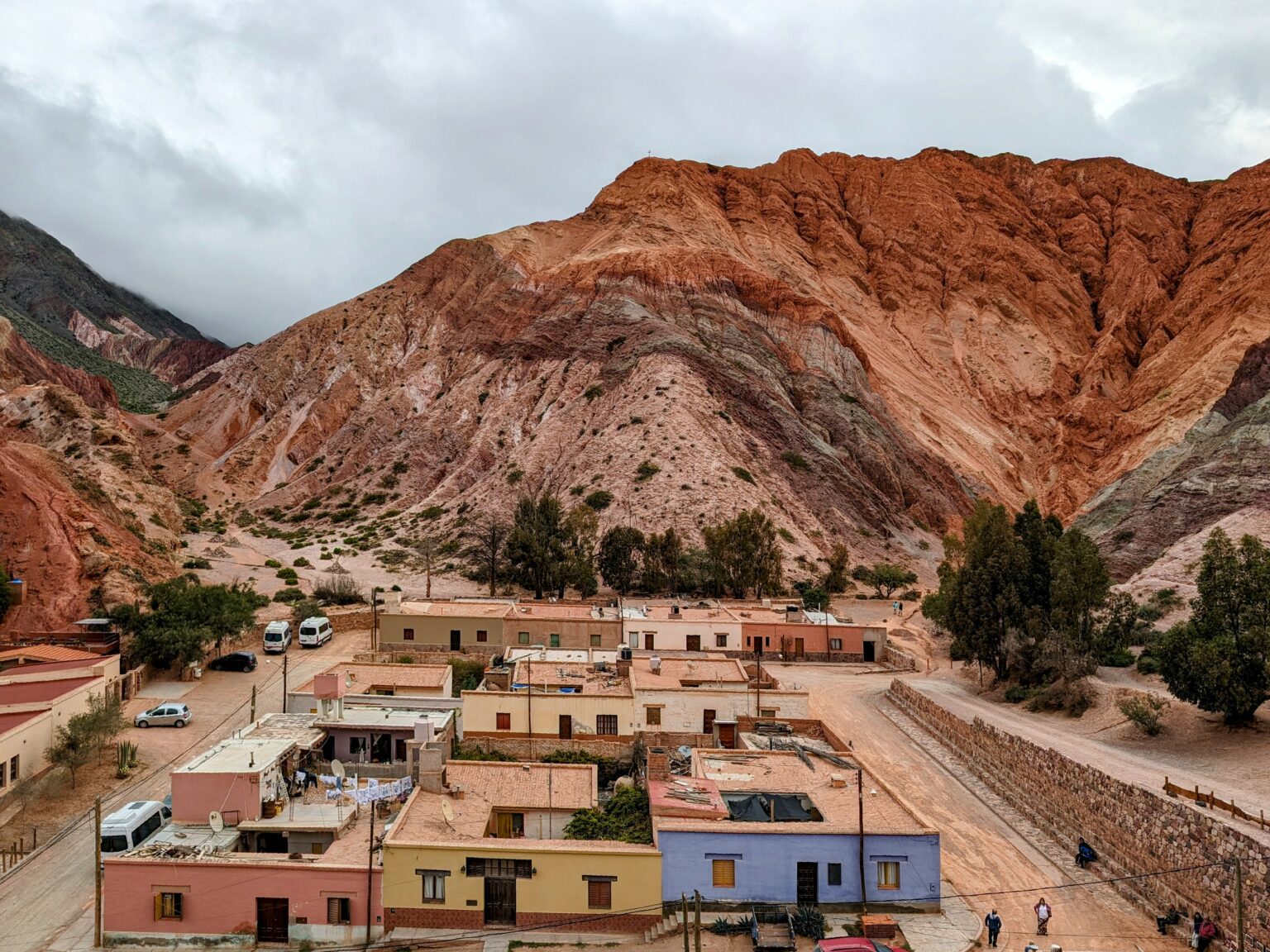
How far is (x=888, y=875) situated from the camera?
1889 cm

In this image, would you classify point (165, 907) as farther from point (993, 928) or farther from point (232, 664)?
point (232, 664)

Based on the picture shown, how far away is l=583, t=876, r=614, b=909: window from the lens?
18.0 metres

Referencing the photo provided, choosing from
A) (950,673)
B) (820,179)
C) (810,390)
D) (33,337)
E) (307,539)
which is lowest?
(950,673)

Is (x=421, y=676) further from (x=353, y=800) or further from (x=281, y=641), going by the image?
(x=281, y=641)

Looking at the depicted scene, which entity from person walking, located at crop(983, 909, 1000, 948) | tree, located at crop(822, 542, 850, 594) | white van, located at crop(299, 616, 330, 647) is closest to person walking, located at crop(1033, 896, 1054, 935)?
person walking, located at crop(983, 909, 1000, 948)

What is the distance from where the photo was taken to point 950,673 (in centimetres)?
4269

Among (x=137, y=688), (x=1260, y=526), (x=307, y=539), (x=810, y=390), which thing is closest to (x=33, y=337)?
(x=307, y=539)

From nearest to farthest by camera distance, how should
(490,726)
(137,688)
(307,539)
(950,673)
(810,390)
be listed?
(490,726) → (137,688) → (950,673) → (307,539) → (810,390)

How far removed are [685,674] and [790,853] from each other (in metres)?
11.0

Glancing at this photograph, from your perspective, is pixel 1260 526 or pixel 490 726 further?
pixel 1260 526

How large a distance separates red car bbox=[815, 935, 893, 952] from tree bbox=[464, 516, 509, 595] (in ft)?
129

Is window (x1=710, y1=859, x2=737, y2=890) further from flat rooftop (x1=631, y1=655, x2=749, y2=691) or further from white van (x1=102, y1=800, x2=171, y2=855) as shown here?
white van (x1=102, y1=800, x2=171, y2=855)

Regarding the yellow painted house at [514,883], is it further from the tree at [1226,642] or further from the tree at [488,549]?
the tree at [488,549]

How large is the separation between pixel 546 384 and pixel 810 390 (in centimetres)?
2483
